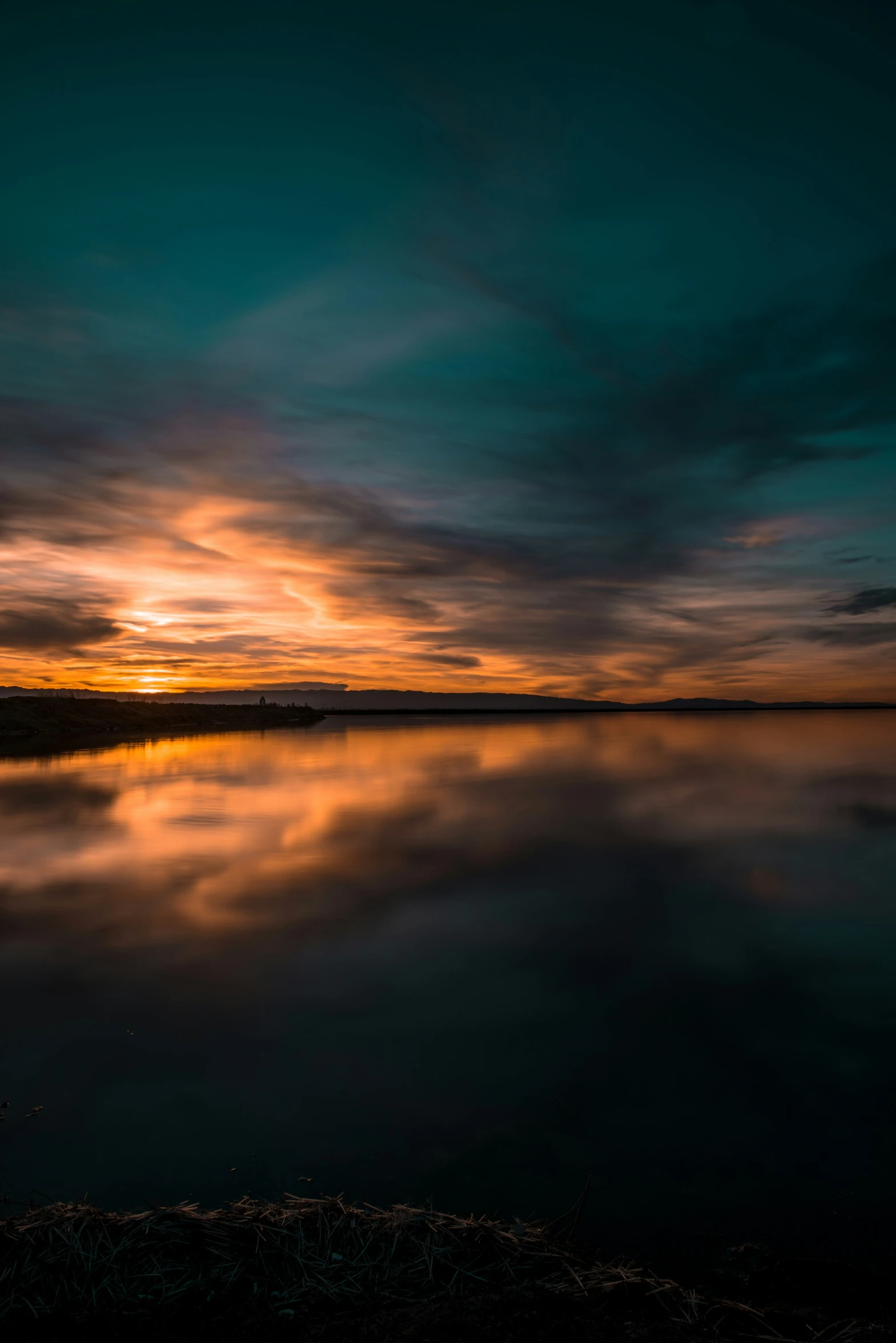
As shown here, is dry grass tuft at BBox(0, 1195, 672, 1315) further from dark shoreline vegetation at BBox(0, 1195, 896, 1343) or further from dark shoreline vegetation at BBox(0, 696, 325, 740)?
dark shoreline vegetation at BBox(0, 696, 325, 740)

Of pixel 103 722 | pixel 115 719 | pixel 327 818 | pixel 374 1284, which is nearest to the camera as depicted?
pixel 374 1284

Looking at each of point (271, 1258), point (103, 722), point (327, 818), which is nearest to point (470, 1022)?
point (271, 1258)

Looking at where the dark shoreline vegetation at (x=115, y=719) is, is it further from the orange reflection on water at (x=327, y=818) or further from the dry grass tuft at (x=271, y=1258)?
the dry grass tuft at (x=271, y=1258)

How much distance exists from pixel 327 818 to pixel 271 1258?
14130 millimetres

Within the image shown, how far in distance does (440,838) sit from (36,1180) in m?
11.0

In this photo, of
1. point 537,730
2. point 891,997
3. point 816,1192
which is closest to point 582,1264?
point 816,1192

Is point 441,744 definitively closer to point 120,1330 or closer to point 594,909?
point 594,909

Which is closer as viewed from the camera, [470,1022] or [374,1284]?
[374,1284]

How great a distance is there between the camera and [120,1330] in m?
2.99

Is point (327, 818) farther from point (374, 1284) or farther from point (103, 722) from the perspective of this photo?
point (103, 722)

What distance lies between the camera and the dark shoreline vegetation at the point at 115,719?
5531 centimetres

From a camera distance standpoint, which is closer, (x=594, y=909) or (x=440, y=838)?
(x=594, y=909)

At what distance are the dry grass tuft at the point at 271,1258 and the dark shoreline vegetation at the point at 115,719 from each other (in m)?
55.8

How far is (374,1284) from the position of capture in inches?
130
